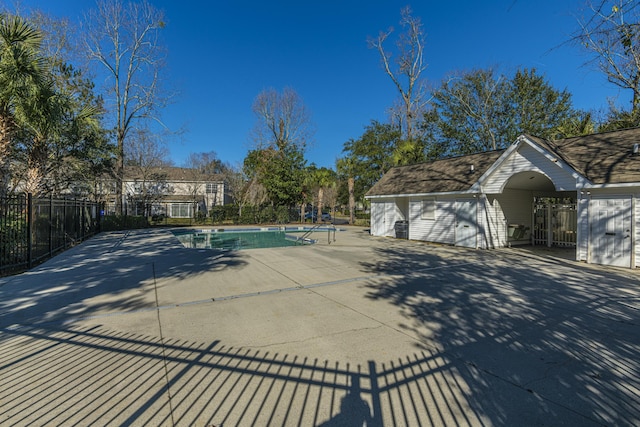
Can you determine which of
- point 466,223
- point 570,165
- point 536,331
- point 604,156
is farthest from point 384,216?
point 536,331

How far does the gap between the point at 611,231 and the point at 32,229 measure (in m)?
16.8

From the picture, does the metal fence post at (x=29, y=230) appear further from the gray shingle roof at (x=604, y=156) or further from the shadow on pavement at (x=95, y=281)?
the gray shingle roof at (x=604, y=156)

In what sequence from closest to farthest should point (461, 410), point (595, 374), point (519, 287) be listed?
point (461, 410), point (595, 374), point (519, 287)

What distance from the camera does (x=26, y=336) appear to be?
13.1 ft

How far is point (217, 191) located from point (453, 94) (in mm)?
30553

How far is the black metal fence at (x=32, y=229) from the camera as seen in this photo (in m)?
Answer: 7.40

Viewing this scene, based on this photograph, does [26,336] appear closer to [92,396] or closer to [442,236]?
[92,396]

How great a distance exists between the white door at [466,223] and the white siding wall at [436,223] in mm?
298

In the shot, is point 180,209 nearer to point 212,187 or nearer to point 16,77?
point 212,187

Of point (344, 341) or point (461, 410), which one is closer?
point (461, 410)

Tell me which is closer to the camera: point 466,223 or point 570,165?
point 570,165

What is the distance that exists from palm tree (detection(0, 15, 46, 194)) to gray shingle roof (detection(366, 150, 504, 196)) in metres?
14.5

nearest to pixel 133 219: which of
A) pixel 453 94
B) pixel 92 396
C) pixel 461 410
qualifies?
pixel 92 396

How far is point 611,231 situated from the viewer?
8992 millimetres
